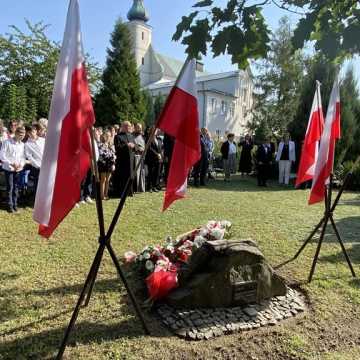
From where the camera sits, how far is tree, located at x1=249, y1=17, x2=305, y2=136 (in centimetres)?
3541

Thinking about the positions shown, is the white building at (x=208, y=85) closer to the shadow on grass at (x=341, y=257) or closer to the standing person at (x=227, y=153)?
the standing person at (x=227, y=153)

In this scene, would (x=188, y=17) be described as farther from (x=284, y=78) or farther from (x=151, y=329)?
(x=284, y=78)

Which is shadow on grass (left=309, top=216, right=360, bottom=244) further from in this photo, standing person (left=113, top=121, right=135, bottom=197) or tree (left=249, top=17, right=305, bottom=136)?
tree (left=249, top=17, right=305, bottom=136)

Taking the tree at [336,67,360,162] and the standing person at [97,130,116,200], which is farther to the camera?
the tree at [336,67,360,162]

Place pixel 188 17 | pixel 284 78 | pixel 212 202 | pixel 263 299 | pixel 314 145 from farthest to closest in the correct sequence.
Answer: pixel 284 78, pixel 212 202, pixel 314 145, pixel 263 299, pixel 188 17

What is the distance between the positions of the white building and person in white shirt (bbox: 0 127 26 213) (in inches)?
1391

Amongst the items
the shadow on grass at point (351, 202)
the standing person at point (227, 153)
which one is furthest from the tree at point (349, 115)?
the standing person at point (227, 153)

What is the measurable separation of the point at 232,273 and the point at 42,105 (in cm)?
2553

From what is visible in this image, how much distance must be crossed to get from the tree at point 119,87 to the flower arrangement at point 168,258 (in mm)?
→ 28587

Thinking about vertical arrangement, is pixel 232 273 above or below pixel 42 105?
below

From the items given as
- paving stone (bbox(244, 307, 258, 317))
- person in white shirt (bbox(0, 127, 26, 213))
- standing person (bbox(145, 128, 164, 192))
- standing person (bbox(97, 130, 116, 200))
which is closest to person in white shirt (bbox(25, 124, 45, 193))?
person in white shirt (bbox(0, 127, 26, 213))

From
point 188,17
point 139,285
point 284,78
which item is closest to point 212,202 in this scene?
point 139,285

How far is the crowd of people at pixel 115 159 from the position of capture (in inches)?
332

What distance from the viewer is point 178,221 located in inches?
333
